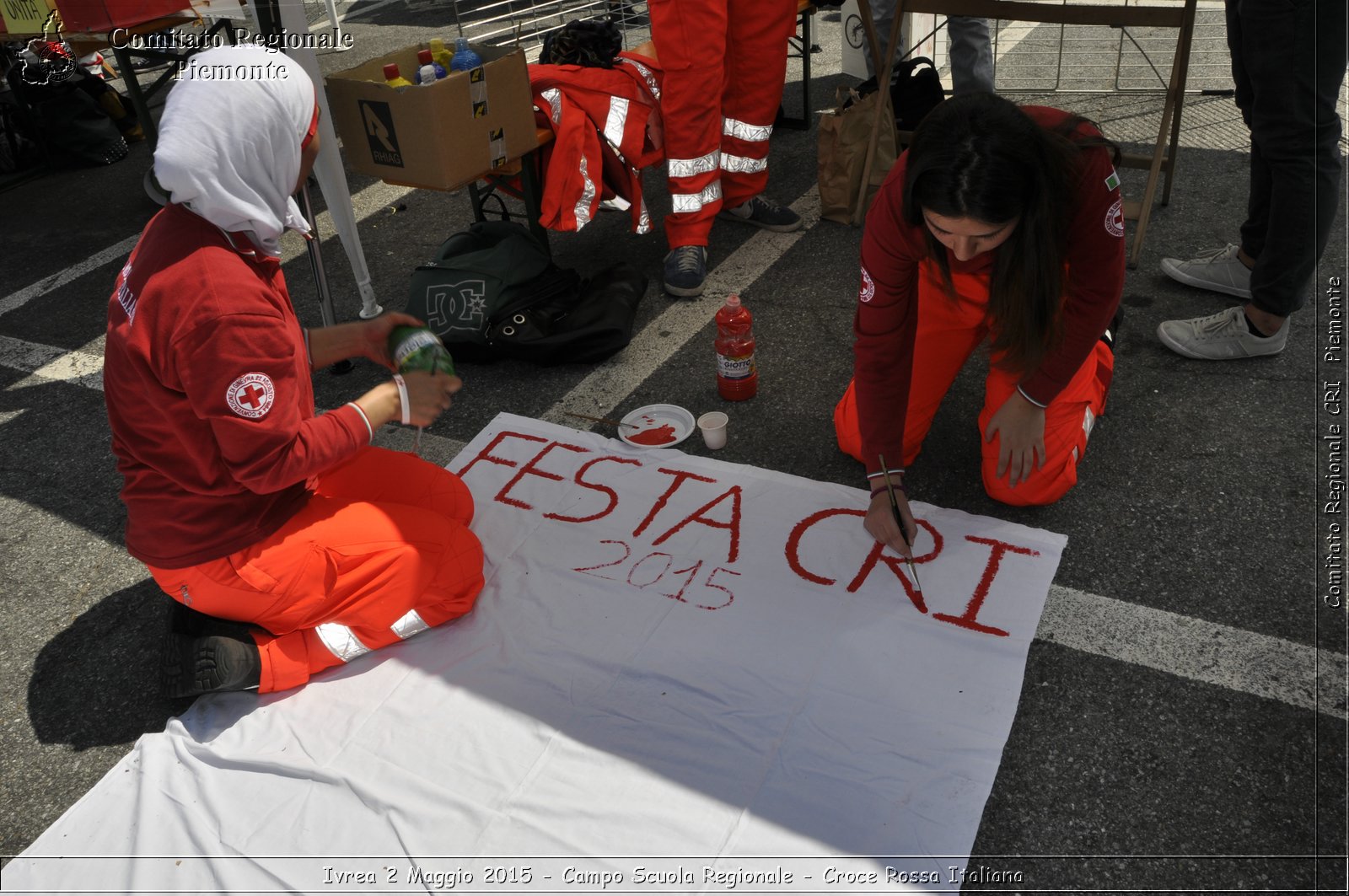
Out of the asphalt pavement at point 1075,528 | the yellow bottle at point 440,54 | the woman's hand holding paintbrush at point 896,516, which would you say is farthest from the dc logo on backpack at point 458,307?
the woman's hand holding paintbrush at point 896,516

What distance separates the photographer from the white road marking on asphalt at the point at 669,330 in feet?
11.2

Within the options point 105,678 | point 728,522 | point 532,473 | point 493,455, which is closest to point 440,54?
point 493,455

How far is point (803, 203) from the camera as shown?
15.1 feet

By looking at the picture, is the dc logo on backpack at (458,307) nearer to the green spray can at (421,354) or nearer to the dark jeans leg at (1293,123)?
the green spray can at (421,354)

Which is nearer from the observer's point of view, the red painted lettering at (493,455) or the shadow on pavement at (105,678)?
the shadow on pavement at (105,678)

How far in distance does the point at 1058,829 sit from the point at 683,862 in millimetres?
738

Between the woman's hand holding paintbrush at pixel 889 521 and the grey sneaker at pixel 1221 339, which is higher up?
the grey sneaker at pixel 1221 339

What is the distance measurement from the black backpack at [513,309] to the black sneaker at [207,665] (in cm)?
150

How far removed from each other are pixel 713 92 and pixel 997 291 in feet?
6.48

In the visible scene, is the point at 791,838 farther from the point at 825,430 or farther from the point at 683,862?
the point at 825,430

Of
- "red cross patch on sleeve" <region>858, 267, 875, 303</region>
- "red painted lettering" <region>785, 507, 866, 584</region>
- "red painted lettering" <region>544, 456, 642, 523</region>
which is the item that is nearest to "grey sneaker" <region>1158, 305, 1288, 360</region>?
"red painted lettering" <region>785, 507, 866, 584</region>

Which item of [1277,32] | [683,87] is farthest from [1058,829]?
[683,87]

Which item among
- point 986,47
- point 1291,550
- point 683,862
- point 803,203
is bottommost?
point 683,862

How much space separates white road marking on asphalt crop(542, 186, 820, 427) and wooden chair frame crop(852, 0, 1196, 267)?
0.85 meters
